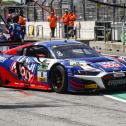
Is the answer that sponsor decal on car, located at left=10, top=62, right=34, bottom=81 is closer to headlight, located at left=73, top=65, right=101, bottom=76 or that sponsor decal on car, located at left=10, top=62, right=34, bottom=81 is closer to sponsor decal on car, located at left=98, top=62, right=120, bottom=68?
headlight, located at left=73, top=65, right=101, bottom=76

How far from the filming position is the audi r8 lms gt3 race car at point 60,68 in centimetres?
1168

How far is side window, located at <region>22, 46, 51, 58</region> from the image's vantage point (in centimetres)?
1280

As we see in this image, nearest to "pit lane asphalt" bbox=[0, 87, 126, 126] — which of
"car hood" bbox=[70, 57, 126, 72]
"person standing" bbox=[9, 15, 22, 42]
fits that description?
"car hood" bbox=[70, 57, 126, 72]

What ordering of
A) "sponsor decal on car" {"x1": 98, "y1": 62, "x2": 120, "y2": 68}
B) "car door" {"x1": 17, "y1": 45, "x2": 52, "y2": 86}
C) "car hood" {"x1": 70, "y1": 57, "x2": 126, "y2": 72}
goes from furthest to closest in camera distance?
"car door" {"x1": 17, "y1": 45, "x2": 52, "y2": 86} → "sponsor decal on car" {"x1": 98, "y1": 62, "x2": 120, "y2": 68} → "car hood" {"x1": 70, "y1": 57, "x2": 126, "y2": 72}

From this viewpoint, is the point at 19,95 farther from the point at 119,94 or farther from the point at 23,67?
the point at 119,94

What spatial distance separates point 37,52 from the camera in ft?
42.9

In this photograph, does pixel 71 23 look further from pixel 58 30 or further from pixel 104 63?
pixel 104 63

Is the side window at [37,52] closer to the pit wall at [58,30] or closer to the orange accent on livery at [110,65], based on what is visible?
the orange accent on livery at [110,65]

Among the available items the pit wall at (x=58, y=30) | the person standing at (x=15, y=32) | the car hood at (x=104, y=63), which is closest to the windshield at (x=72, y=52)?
the car hood at (x=104, y=63)

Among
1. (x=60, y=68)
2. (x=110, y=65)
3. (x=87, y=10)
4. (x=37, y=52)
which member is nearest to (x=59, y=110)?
(x=60, y=68)

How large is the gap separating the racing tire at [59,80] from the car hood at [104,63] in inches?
13.8

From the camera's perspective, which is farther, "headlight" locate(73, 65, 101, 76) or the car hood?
the car hood

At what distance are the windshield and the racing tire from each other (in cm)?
45

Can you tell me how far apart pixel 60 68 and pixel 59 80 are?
0.96ft
